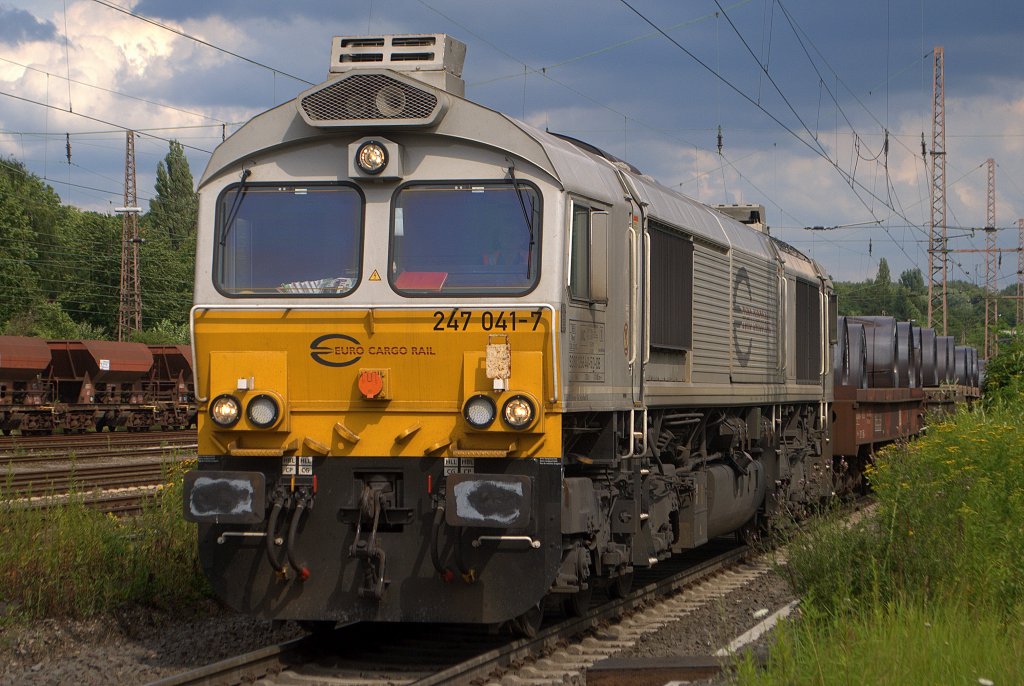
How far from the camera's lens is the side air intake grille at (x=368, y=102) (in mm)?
7898

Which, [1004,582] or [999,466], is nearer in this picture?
[1004,582]

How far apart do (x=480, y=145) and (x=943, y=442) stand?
690 centimetres

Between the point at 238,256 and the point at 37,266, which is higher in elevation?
the point at 37,266

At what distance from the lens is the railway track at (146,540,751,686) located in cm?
740

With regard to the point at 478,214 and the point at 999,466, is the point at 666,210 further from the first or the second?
the point at 999,466

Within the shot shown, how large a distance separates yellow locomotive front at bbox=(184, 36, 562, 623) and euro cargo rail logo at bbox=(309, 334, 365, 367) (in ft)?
0.05

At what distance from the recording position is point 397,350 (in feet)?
25.4

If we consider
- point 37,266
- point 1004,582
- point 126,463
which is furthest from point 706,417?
point 37,266

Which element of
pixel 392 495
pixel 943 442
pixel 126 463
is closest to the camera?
pixel 392 495

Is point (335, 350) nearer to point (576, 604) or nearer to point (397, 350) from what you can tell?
point (397, 350)

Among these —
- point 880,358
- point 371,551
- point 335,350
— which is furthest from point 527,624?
point 880,358

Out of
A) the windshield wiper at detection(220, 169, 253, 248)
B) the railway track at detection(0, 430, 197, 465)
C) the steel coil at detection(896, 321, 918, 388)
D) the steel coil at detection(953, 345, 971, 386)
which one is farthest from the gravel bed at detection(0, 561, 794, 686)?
the steel coil at detection(953, 345, 971, 386)

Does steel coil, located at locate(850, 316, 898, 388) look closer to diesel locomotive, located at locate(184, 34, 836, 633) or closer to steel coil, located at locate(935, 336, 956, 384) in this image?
steel coil, located at locate(935, 336, 956, 384)

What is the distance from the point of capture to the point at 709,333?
11359 millimetres
